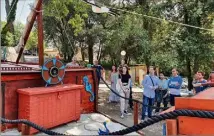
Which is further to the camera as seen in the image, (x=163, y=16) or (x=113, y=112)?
(x=163, y=16)

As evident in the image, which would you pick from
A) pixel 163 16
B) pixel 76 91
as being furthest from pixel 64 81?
pixel 163 16

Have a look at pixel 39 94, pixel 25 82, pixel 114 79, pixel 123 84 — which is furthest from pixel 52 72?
pixel 114 79

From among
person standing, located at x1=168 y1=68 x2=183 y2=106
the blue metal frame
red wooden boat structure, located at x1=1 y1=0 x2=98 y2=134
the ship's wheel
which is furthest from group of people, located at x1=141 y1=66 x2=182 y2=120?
the ship's wheel

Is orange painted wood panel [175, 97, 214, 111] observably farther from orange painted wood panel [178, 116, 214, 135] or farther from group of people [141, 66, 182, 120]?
group of people [141, 66, 182, 120]

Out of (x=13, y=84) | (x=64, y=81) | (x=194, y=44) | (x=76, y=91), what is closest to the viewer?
(x=13, y=84)

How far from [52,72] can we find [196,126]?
4970mm

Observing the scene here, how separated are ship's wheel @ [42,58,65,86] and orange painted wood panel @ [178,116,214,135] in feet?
15.7

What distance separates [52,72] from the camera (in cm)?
632

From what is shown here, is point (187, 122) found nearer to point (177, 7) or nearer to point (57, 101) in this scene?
point (57, 101)

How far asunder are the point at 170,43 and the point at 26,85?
8.45m

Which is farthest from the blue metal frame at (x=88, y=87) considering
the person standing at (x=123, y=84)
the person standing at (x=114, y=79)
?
the person standing at (x=114, y=79)

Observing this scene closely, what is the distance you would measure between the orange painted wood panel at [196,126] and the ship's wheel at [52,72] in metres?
4.80

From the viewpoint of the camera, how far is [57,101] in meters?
6.06

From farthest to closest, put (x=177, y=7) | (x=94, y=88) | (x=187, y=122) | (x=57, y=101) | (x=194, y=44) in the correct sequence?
(x=177, y=7) → (x=194, y=44) → (x=94, y=88) → (x=57, y=101) → (x=187, y=122)
